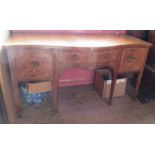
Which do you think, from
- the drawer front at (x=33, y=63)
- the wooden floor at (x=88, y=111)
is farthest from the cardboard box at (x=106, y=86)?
the drawer front at (x=33, y=63)

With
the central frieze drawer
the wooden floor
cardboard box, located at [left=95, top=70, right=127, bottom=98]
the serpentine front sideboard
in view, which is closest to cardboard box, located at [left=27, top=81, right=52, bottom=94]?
the serpentine front sideboard

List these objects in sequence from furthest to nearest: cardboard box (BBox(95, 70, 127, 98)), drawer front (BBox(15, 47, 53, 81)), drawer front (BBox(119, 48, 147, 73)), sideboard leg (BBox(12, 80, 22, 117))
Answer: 1. cardboard box (BBox(95, 70, 127, 98))
2. drawer front (BBox(119, 48, 147, 73))
3. sideboard leg (BBox(12, 80, 22, 117))
4. drawer front (BBox(15, 47, 53, 81))

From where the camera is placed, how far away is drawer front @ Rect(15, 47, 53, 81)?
135cm

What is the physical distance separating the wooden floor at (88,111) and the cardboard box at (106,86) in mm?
66

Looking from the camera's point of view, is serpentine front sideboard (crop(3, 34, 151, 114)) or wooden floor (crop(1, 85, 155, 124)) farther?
wooden floor (crop(1, 85, 155, 124))

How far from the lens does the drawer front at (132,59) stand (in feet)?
5.23

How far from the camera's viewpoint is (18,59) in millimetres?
1357

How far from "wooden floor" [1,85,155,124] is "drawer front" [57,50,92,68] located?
52 centimetres

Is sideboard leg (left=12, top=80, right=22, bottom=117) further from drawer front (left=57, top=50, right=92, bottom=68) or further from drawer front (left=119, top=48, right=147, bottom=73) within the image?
drawer front (left=119, top=48, right=147, bottom=73)

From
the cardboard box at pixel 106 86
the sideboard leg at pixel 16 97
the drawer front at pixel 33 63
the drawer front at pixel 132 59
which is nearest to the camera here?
the drawer front at pixel 33 63

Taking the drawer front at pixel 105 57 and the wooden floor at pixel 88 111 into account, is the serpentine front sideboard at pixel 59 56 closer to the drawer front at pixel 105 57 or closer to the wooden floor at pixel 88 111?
the drawer front at pixel 105 57
